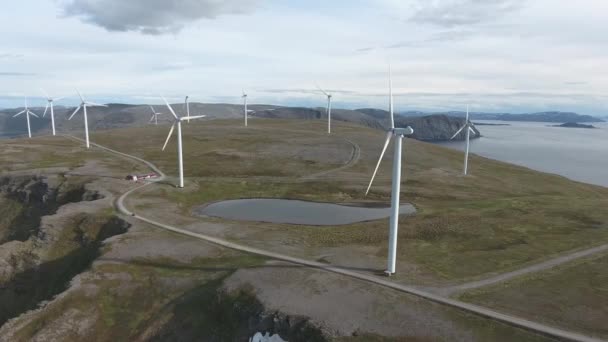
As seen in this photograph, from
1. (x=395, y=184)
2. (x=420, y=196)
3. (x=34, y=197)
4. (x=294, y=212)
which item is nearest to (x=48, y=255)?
(x=34, y=197)

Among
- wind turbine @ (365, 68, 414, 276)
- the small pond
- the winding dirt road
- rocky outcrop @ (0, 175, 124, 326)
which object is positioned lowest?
rocky outcrop @ (0, 175, 124, 326)

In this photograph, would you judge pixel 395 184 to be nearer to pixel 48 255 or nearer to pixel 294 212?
pixel 294 212

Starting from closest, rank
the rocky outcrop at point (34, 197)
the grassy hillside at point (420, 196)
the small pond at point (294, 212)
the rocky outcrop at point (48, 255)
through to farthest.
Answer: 1. the rocky outcrop at point (48, 255)
2. the grassy hillside at point (420, 196)
3. the small pond at point (294, 212)
4. the rocky outcrop at point (34, 197)

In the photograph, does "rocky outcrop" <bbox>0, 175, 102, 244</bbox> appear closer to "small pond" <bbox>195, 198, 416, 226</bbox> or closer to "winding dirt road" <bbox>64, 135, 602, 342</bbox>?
"winding dirt road" <bbox>64, 135, 602, 342</bbox>

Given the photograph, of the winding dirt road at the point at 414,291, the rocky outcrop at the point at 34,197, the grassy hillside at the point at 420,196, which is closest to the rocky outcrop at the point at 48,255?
the rocky outcrop at the point at 34,197

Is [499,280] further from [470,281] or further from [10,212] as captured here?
[10,212]

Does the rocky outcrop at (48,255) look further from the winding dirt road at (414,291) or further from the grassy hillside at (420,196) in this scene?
the grassy hillside at (420,196)

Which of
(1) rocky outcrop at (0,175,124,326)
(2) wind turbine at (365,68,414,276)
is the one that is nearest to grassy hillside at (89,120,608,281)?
(2) wind turbine at (365,68,414,276)

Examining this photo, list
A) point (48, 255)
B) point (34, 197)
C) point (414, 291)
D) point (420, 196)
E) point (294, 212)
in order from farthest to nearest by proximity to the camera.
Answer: point (34, 197)
point (420, 196)
point (294, 212)
point (48, 255)
point (414, 291)
